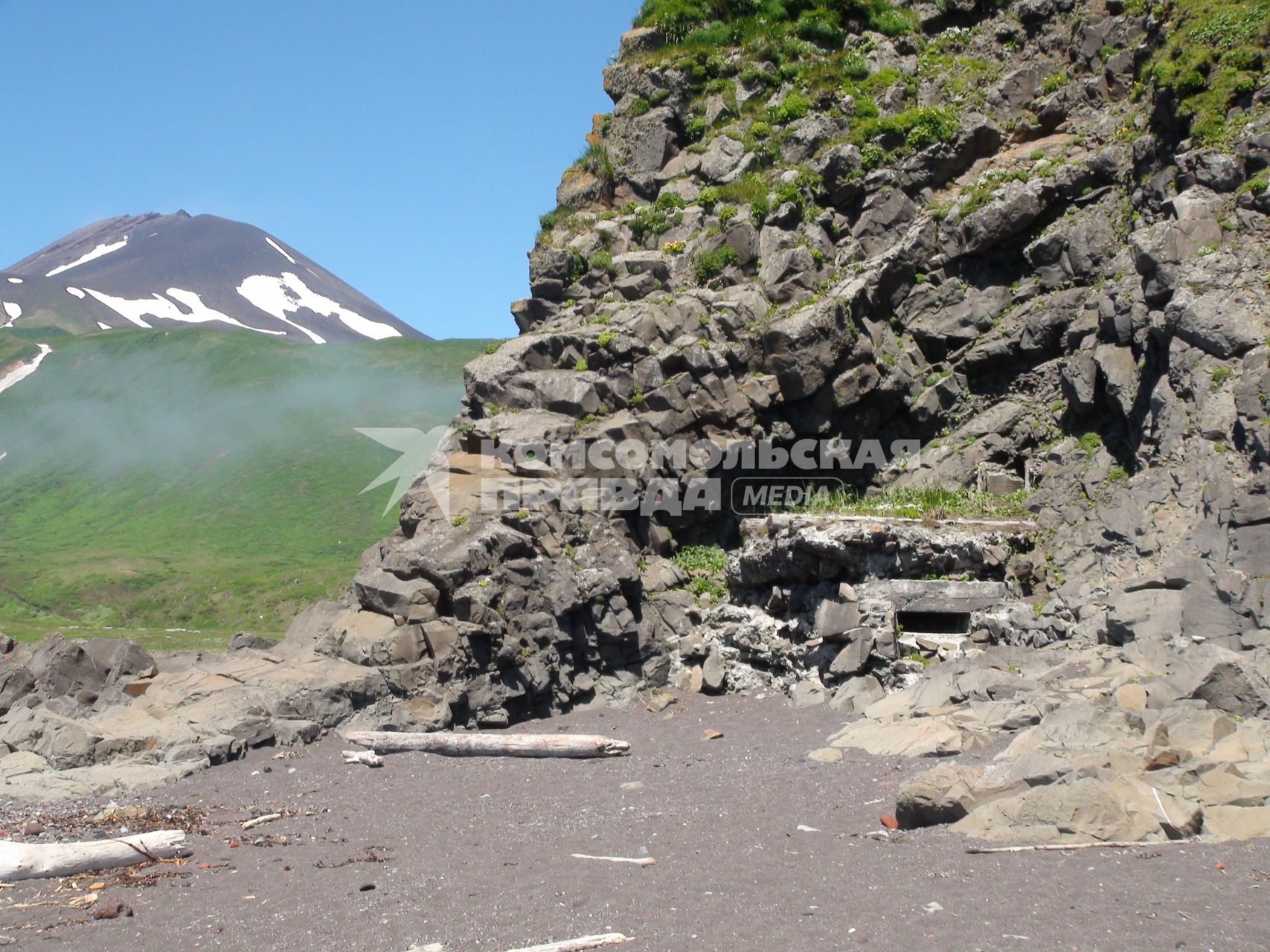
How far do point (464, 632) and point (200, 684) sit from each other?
15.5 feet

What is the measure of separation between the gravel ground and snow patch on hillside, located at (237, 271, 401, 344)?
284 ft

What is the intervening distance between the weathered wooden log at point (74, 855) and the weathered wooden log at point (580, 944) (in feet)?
17.2

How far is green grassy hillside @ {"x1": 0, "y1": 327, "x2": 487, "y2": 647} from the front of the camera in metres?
38.4

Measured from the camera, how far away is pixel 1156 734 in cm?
1190

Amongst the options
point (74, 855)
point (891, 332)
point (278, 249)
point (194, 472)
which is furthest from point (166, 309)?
point (74, 855)

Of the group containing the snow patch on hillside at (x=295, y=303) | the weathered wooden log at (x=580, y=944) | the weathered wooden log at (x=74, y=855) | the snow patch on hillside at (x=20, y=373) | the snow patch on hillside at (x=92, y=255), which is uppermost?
the snow patch on hillside at (x=92, y=255)

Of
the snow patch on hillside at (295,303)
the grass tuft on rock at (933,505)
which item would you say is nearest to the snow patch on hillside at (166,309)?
the snow patch on hillside at (295,303)

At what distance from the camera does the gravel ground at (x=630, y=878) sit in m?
8.43

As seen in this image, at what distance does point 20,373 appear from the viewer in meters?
62.9

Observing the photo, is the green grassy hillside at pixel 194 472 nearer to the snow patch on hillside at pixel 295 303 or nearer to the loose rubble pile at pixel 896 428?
the loose rubble pile at pixel 896 428

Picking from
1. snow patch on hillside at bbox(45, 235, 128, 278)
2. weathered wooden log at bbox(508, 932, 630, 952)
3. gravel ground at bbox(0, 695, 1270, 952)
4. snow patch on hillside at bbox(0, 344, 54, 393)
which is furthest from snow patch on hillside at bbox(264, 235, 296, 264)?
weathered wooden log at bbox(508, 932, 630, 952)

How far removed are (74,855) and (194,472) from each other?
44390 millimetres

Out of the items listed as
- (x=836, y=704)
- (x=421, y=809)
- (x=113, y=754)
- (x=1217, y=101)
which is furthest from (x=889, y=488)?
(x=113, y=754)

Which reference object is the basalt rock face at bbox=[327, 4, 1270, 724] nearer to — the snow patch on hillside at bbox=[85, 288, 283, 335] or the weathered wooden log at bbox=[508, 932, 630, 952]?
the weathered wooden log at bbox=[508, 932, 630, 952]
